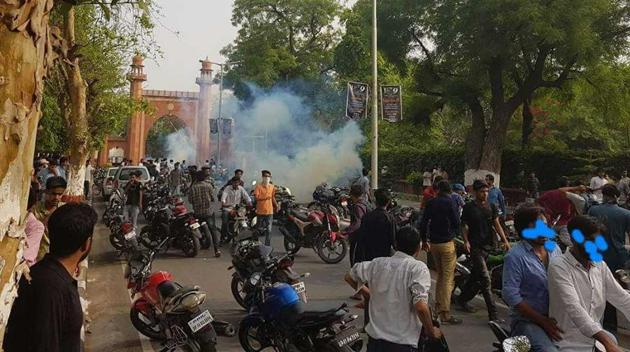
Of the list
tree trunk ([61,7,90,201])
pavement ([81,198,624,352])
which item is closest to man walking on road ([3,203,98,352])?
pavement ([81,198,624,352])

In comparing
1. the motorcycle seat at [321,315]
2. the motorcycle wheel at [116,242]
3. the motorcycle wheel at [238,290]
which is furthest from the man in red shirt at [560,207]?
the motorcycle wheel at [116,242]

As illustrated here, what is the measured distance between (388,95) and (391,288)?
1111cm

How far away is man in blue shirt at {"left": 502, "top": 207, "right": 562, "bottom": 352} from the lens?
3.29 metres

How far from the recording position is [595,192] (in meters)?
12.7

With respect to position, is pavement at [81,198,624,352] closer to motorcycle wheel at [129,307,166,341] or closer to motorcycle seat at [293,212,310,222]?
motorcycle wheel at [129,307,166,341]

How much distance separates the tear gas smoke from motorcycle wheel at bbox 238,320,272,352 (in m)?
18.3

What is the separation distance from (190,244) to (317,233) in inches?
100

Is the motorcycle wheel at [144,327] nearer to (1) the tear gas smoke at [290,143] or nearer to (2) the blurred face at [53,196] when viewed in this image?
(2) the blurred face at [53,196]

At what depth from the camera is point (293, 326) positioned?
487 cm

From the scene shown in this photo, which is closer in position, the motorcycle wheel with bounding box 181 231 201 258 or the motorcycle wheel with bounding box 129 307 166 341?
the motorcycle wheel with bounding box 129 307 166 341

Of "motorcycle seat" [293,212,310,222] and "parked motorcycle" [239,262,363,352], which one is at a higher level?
"motorcycle seat" [293,212,310,222]

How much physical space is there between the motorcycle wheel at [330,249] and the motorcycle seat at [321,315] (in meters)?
5.71

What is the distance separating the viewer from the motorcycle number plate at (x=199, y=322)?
4.98 metres

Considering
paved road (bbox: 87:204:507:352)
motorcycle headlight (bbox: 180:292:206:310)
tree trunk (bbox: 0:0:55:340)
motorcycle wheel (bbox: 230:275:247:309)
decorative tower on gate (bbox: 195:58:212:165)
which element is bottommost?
paved road (bbox: 87:204:507:352)
